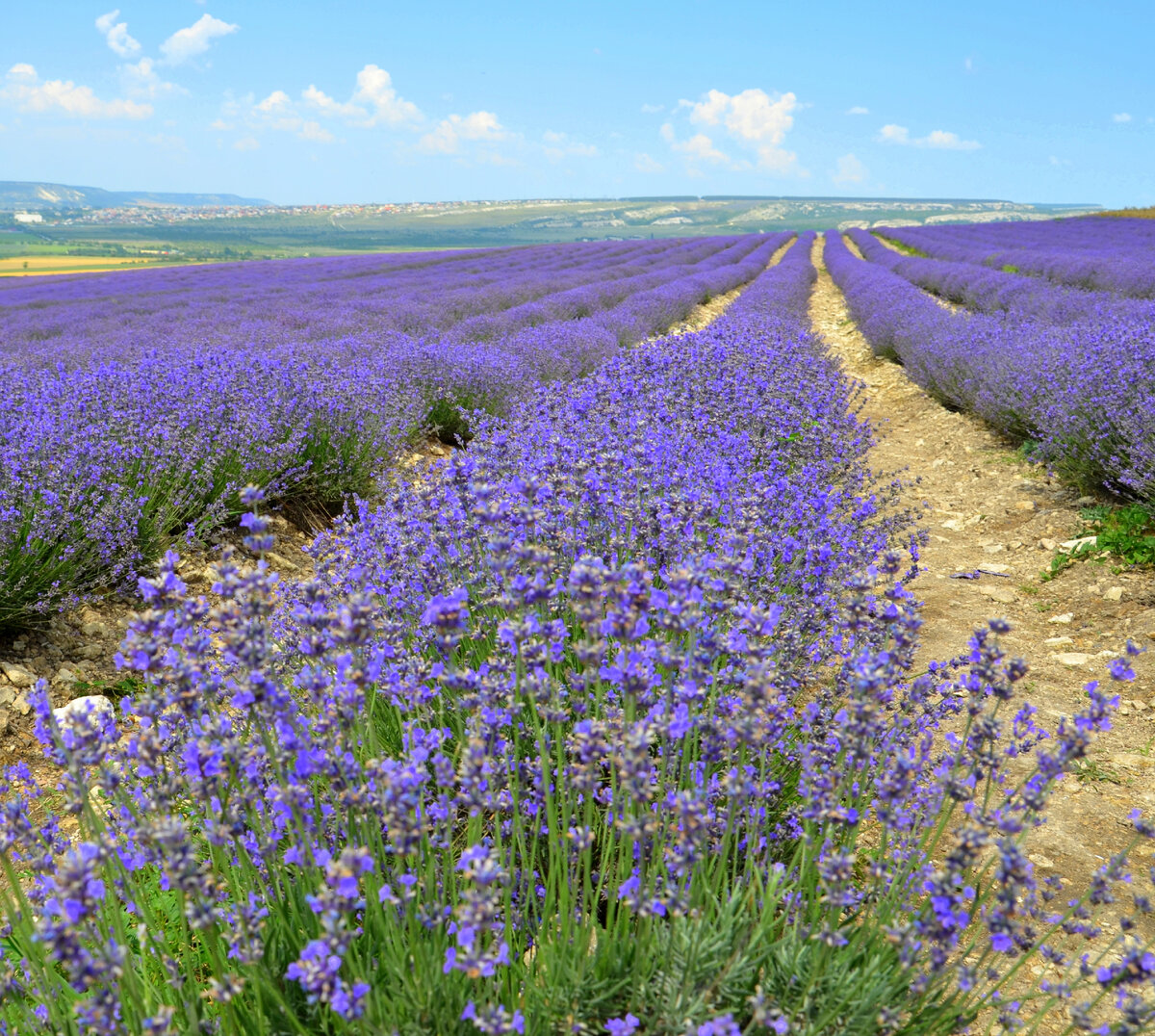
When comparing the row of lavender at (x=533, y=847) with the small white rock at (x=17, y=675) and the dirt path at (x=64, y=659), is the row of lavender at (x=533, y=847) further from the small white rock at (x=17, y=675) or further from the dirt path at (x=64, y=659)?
the small white rock at (x=17, y=675)

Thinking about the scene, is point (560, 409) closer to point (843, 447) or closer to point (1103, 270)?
point (843, 447)

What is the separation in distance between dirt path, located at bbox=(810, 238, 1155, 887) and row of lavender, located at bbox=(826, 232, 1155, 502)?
Result: 32 centimetres

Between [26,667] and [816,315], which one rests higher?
[816,315]

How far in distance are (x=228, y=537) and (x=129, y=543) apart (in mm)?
835

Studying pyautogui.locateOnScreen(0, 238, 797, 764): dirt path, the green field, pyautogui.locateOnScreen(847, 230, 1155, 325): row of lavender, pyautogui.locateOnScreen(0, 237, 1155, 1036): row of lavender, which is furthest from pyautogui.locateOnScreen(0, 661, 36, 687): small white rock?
the green field

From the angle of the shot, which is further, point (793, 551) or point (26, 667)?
point (26, 667)

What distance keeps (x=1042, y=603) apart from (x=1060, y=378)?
2485mm

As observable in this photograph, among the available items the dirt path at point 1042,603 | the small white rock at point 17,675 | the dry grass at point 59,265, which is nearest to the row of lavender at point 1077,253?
the dirt path at point 1042,603

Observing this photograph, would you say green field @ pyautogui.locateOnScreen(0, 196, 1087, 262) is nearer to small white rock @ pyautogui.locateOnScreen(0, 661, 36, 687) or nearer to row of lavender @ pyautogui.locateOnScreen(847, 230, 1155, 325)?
row of lavender @ pyautogui.locateOnScreen(847, 230, 1155, 325)

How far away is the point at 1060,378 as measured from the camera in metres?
5.72

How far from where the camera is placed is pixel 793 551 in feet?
9.64

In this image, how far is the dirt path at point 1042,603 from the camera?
2.62 metres

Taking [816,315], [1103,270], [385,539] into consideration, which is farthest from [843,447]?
[1103,270]

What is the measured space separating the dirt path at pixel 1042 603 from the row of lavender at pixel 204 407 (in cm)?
366
